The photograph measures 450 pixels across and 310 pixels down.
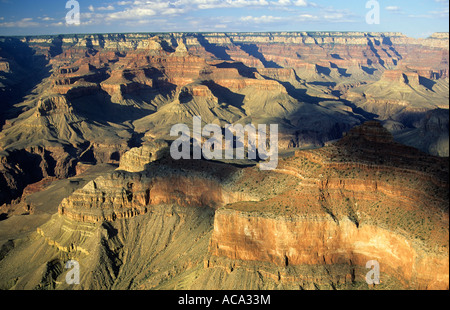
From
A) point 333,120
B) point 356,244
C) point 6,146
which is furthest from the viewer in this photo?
point 333,120

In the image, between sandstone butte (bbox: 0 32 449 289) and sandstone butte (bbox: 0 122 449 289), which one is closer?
sandstone butte (bbox: 0 122 449 289)

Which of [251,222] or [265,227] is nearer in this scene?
[265,227]

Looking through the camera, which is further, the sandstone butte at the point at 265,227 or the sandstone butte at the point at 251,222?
the sandstone butte at the point at 251,222

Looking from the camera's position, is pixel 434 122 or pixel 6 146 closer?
pixel 434 122

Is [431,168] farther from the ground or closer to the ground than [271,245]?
farther from the ground

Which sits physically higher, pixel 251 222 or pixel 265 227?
pixel 251 222
